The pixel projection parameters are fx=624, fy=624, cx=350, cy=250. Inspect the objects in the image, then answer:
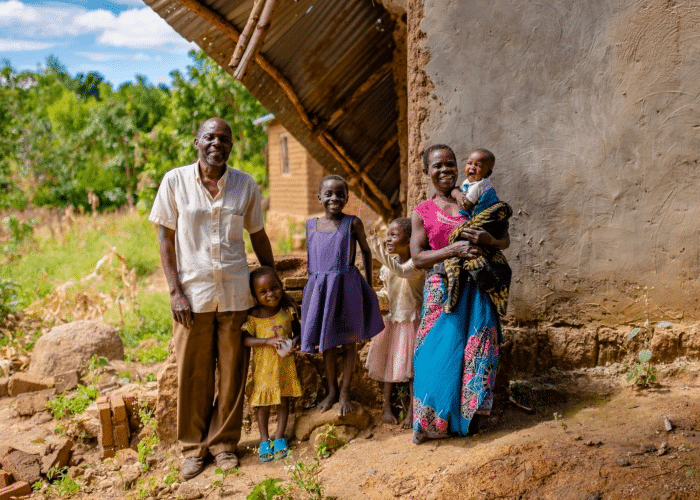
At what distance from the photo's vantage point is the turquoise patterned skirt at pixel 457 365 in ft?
10.8

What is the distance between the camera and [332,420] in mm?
3699

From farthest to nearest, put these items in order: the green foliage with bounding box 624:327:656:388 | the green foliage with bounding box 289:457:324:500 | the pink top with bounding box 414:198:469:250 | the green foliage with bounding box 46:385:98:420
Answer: the green foliage with bounding box 46:385:98:420 < the green foliage with bounding box 624:327:656:388 < the pink top with bounding box 414:198:469:250 < the green foliage with bounding box 289:457:324:500

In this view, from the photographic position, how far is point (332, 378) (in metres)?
3.84

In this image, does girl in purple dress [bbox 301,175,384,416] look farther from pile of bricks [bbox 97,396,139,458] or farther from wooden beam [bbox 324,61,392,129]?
wooden beam [bbox 324,61,392,129]

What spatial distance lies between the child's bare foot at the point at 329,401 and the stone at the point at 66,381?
265 cm

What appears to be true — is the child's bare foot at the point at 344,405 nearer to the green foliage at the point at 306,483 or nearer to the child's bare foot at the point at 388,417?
the child's bare foot at the point at 388,417

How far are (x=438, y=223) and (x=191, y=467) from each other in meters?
2.00

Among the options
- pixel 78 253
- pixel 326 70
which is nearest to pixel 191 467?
pixel 326 70

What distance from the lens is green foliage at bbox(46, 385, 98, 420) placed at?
4949mm

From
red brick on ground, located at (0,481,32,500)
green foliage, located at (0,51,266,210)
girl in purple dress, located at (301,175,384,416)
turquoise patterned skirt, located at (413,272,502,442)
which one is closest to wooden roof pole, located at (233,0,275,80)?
girl in purple dress, located at (301,175,384,416)

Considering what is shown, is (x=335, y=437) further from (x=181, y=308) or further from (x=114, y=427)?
(x=114, y=427)

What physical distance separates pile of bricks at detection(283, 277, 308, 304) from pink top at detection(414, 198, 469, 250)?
3.38 ft

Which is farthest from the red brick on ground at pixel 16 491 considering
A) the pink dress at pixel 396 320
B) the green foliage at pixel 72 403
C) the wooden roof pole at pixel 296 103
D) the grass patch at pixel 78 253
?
the grass patch at pixel 78 253

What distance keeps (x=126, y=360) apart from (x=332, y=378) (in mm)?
3359
